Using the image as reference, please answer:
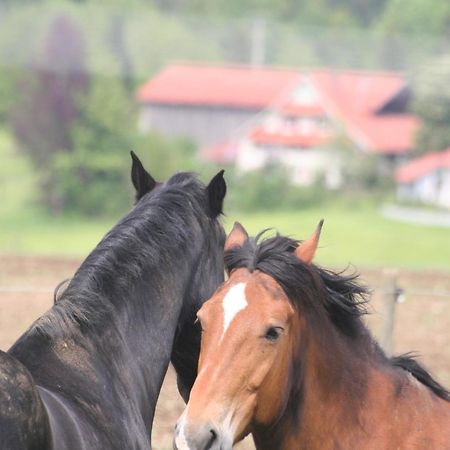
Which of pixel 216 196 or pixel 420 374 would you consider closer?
pixel 420 374

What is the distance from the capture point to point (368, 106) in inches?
2133

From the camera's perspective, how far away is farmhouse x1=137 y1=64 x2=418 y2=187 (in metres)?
49.7

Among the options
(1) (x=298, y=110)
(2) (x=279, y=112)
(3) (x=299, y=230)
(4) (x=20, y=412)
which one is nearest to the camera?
(4) (x=20, y=412)

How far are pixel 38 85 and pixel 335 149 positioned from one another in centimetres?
1300

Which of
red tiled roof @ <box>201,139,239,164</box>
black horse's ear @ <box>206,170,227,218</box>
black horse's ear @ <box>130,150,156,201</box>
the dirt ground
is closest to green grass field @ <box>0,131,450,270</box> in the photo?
the dirt ground

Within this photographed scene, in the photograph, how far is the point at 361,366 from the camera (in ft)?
14.0

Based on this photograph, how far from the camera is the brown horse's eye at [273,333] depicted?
3.80 m

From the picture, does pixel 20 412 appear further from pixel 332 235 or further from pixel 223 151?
pixel 223 151

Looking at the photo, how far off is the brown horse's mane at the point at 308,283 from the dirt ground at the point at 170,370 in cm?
208

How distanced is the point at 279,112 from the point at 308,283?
163 feet

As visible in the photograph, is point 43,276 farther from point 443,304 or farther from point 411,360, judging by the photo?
point 411,360

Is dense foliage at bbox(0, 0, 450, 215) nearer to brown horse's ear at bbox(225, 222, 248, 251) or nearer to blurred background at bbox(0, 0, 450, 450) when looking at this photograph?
blurred background at bbox(0, 0, 450, 450)

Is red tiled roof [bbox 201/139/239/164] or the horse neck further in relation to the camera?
red tiled roof [bbox 201/139/239/164]

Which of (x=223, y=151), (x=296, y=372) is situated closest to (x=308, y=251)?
(x=296, y=372)
